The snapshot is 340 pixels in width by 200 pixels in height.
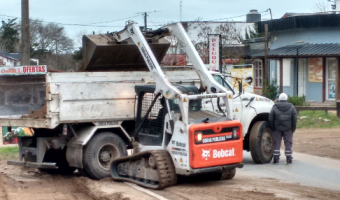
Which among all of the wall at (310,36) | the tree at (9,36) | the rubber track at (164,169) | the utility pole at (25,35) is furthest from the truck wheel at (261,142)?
A: the tree at (9,36)

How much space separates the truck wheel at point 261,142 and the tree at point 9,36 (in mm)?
44786

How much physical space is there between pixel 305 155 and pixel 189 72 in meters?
4.67

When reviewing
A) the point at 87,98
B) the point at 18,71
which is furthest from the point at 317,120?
the point at 18,71

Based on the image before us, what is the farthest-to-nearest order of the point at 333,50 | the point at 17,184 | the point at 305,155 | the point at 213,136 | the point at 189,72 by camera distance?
1. the point at 333,50
2. the point at 305,155
3. the point at 189,72
4. the point at 17,184
5. the point at 213,136

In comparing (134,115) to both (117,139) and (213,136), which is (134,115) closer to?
(117,139)

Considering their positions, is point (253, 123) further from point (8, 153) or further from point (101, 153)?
point (8, 153)

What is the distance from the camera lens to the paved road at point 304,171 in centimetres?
1054

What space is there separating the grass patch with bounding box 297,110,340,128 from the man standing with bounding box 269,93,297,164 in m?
8.40

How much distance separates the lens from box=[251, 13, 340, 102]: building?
27.3 m

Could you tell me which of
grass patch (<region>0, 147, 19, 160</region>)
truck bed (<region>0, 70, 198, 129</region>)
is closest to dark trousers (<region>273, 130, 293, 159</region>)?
truck bed (<region>0, 70, 198, 129</region>)

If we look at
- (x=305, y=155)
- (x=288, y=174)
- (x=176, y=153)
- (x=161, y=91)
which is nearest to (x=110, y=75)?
(x=161, y=91)

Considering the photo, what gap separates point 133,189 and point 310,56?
18.7 m

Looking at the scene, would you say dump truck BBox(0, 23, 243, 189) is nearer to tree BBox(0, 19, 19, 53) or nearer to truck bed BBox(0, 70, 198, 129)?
truck bed BBox(0, 70, 198, 129)

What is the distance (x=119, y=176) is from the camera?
10867 mm
